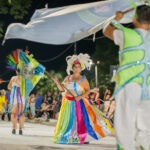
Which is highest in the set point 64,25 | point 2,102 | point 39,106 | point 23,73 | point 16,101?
point 64,25

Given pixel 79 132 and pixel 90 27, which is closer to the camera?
pixel 90 27

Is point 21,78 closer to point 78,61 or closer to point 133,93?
point 78,61

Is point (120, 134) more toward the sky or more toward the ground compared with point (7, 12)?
more toward the ground

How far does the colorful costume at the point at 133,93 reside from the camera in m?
4.47

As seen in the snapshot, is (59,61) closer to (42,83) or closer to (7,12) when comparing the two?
(42,83)

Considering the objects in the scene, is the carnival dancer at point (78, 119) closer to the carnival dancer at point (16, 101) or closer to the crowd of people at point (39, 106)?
the carnival dancer at point (16, 101)

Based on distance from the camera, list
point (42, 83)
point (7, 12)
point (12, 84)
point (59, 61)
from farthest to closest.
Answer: point (59, 61)
point (42, 83)
point (7, 12)
point (12, 84)

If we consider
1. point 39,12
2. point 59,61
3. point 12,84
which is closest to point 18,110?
point 12,84

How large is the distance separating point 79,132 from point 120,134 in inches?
182

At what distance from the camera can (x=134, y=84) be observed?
179 inches

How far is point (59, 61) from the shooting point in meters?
85.4

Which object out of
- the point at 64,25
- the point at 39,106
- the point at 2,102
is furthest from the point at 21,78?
the point at 2,102

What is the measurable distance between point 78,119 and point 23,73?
2.93 metres

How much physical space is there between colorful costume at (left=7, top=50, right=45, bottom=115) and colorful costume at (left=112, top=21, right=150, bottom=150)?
6.31 metres
